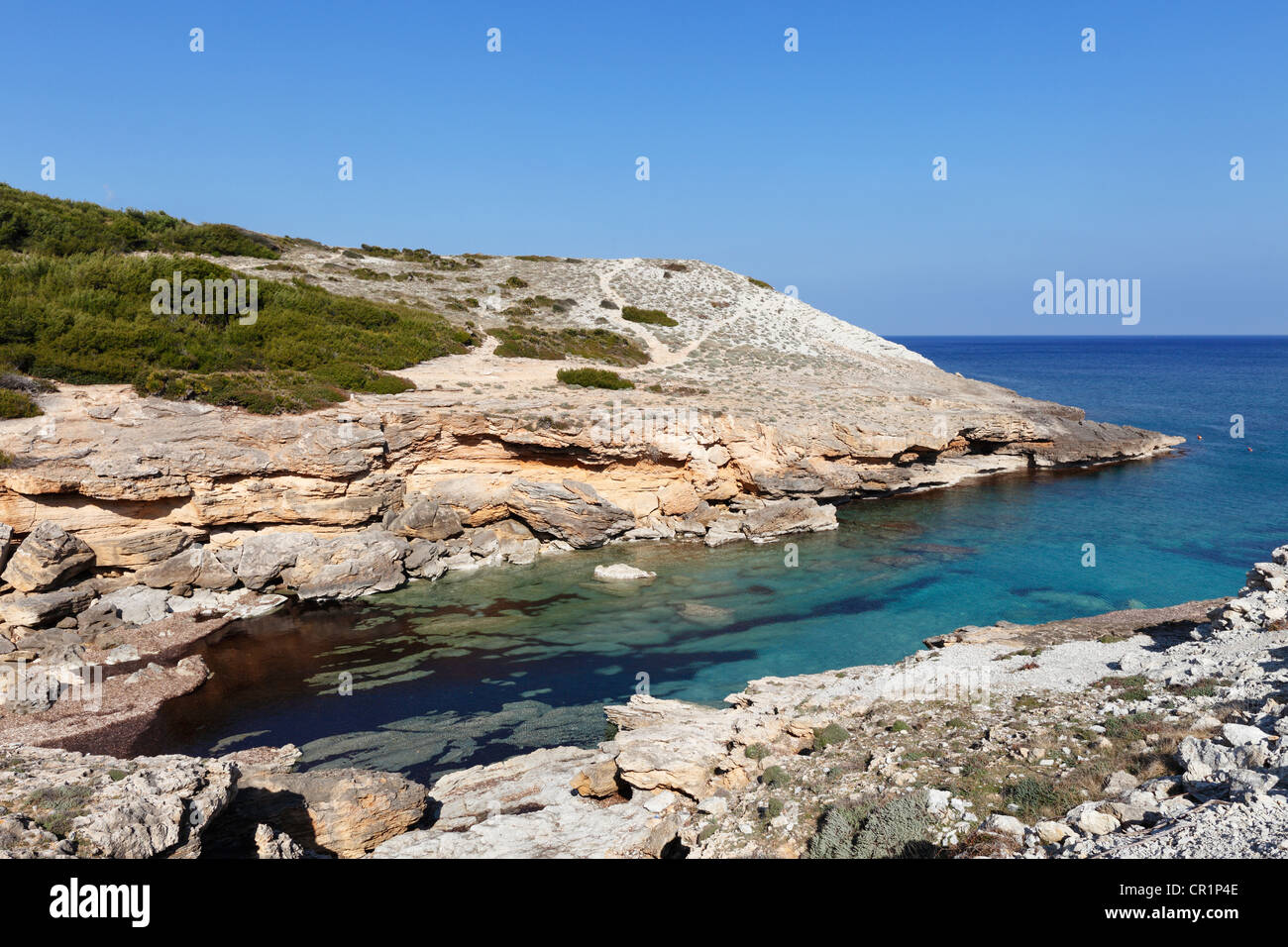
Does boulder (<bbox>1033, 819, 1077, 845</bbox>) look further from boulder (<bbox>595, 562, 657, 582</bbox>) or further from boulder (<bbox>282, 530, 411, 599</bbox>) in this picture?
boulder (<bbox>282, 530, 411, 599</bbox>)

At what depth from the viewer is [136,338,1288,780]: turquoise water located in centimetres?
1647

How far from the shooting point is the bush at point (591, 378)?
3497 centimetres

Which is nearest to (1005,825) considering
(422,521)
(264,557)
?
(422,521)

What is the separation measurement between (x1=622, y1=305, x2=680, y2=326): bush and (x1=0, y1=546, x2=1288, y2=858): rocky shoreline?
4070 centimetres

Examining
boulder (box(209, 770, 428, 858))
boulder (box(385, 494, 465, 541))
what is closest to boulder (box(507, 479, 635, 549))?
boulder (box(385, 494, 465, 541))

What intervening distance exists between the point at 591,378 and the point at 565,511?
9483 millimetres

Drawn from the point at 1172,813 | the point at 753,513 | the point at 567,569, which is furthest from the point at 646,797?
the point at 753,513

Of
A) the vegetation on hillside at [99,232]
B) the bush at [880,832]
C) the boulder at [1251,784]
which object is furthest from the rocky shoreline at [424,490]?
the vegetation on hillside at [99,232]

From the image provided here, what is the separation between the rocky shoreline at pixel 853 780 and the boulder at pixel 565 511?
45.0 ft

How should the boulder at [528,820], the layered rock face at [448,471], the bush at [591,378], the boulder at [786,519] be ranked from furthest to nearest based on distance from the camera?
the bush at [591,378] < the boulder at [786,519] < the layered rock face at [448,471] < the boulder at [528,820]

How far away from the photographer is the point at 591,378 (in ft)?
116

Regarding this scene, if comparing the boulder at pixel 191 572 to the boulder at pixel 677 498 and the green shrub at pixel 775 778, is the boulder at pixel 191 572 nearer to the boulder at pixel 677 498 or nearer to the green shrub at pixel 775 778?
the boulder at pixel 677 498

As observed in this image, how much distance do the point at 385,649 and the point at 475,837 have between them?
10.2 meters
